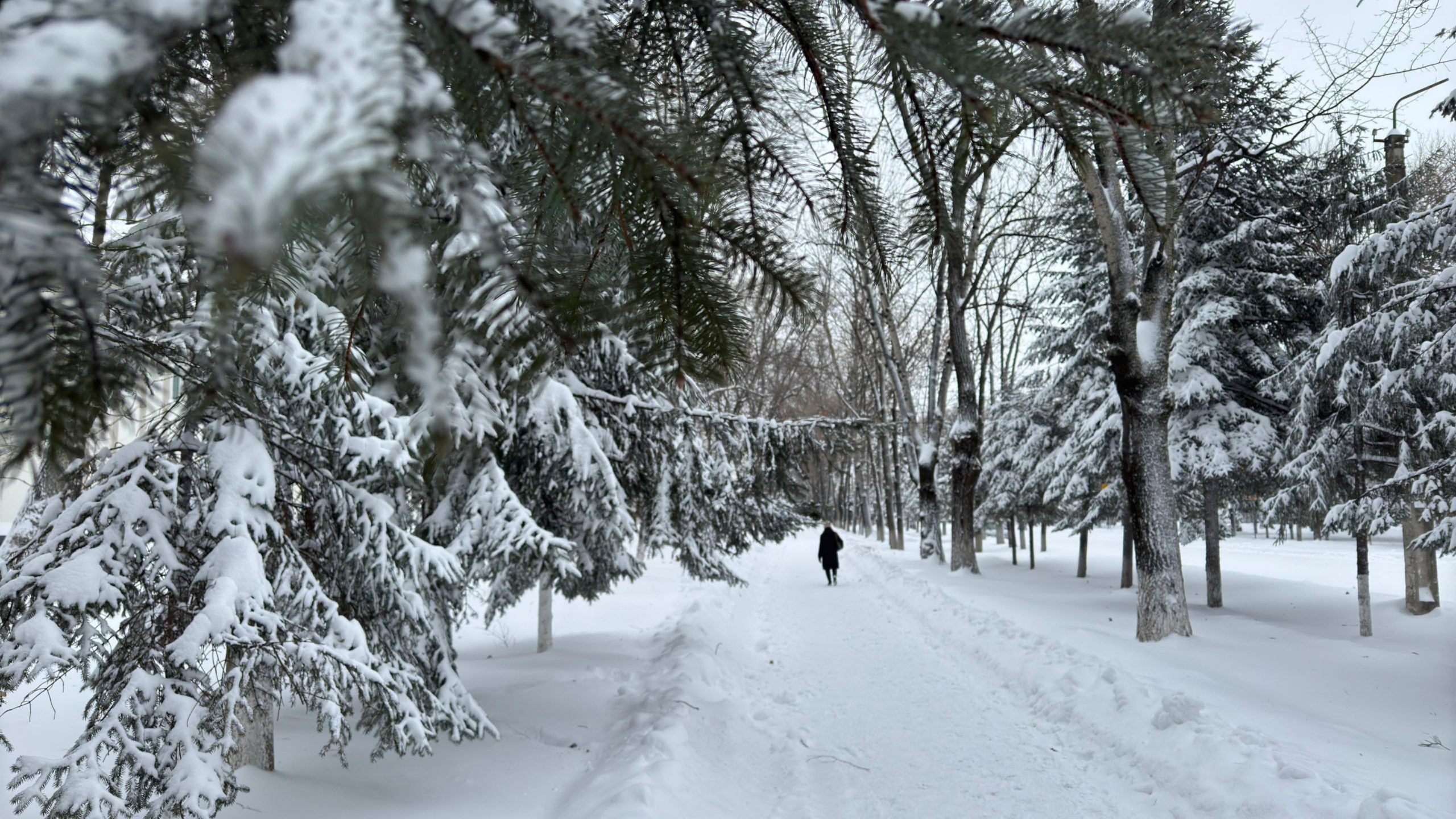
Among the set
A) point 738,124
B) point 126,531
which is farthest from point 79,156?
point 126,531

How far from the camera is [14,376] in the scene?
1.41ft

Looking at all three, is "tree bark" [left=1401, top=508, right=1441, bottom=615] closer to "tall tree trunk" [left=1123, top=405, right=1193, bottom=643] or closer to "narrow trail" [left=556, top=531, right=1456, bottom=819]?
"tall tree trunk" [left=1123, top=405, right=1193, bottom=643]

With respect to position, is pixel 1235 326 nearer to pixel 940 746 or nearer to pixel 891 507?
pixel 940 746

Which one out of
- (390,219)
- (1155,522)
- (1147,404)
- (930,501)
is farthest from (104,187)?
(930,501)

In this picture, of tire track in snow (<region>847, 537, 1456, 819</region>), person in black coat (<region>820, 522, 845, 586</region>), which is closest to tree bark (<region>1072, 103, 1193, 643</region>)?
tire track in snow (<region>847, 537, 1456, 819</region>)

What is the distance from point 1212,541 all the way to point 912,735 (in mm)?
10252

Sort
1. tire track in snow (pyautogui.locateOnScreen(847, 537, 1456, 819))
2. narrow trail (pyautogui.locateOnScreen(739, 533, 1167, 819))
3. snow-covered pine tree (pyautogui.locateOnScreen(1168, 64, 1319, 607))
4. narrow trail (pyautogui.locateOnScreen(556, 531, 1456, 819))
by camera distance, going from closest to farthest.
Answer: tire track in snow (pyautogui.locateOnScreen(847, 537, 1456, 819)) → narrow trail (pyautogui.locateOnScreen(556, 531, 1456, 819)) → narrow trail (pyautogui.locateOnScreen(739, 533, 1167, 819)) → snow-covered pine tree (pyautogui.locateOnScreen(1168, 64, 1319, 607))

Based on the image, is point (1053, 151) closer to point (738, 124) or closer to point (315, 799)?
point (738, 124)

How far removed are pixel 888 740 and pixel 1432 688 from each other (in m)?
6.55

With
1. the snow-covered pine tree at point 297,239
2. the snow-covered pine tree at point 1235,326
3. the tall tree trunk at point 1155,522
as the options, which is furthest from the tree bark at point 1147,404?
the snow-covered pine tree at point 297,239

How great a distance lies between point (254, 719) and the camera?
150 inches

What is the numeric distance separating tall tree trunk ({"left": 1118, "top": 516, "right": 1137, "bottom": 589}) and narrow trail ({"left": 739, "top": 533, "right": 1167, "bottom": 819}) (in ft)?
22.3

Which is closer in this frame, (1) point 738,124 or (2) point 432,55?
(2) point 432,55

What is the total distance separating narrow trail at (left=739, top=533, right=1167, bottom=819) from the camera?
520cm
